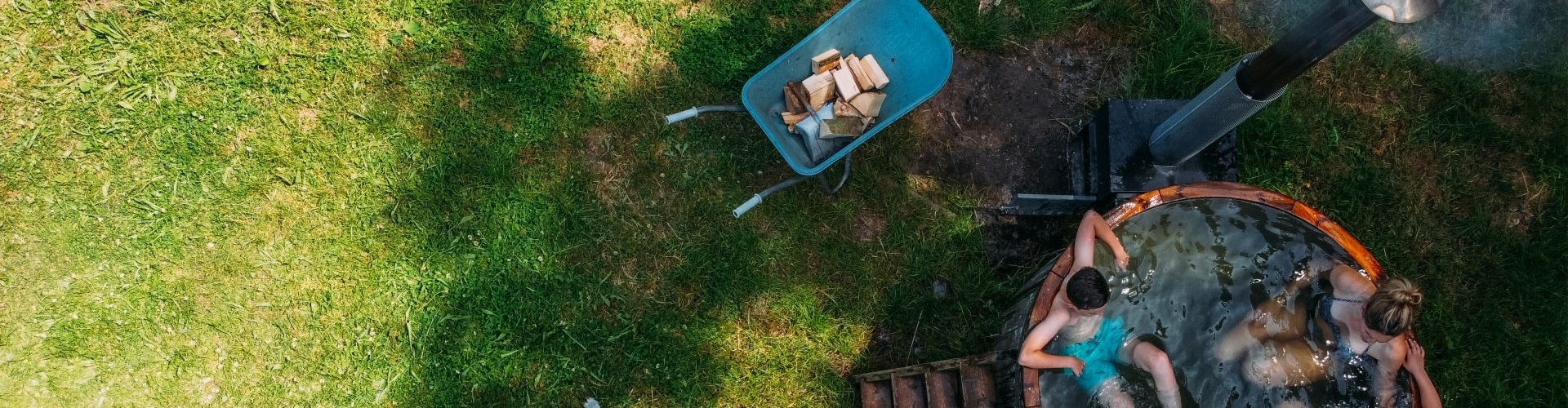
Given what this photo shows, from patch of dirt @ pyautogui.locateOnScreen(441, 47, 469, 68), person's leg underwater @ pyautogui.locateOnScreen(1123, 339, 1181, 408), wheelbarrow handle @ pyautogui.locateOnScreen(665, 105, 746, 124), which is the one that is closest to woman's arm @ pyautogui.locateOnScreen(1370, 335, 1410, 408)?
person's leg underwater @ pyautogui.locateOnScreen(1123, 339, 1181, 408)

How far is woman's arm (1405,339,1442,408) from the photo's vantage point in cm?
361

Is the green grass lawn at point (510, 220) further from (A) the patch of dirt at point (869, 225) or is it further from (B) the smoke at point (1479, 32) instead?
(B) the smoke at point (1479, 32)

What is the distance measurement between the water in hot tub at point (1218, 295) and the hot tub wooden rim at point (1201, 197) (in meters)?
0.10

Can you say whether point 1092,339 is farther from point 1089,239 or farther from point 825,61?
point 825,61

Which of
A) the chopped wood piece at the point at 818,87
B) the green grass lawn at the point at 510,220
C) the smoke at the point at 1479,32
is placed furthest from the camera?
the smoke at the point at 1479,32

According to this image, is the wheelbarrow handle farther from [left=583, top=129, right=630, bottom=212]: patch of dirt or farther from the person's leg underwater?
the person's leg underwater

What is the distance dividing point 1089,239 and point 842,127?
1229 mm

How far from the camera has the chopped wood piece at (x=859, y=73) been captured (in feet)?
12.6

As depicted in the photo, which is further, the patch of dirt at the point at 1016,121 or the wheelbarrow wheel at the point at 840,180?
the patch of dirt at the point at 1016,121

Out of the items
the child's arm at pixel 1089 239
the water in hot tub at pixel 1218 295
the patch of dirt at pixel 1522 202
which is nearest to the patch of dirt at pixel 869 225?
the child's arm at pixel 1089 239

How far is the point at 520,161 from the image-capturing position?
14.1ft

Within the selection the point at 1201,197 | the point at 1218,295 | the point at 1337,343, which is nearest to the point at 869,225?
the point at 1201,197

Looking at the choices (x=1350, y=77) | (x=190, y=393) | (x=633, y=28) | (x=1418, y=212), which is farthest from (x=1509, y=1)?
(x=190, y=393)

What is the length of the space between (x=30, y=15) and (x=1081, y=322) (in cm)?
558
